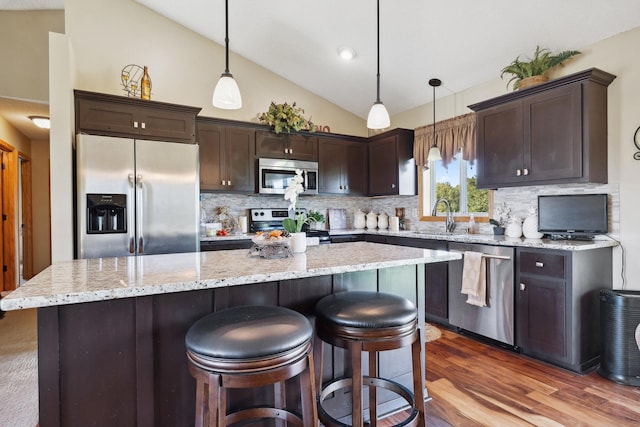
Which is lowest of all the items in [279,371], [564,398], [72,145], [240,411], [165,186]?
[564,398]

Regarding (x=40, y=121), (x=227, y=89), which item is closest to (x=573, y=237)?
(x=227, y=89)

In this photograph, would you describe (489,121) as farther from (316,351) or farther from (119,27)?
(119,27)

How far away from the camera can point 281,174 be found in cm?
422

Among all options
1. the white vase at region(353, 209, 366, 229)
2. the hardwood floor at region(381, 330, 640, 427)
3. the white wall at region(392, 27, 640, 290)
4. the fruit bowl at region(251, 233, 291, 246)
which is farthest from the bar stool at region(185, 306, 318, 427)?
the white vase at region(353, 209, 366, 229)

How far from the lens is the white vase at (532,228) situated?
310 cm

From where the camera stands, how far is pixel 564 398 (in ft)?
7.08

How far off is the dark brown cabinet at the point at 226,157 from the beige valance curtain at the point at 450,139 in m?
2.03

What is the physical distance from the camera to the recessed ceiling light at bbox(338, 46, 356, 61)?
366cm

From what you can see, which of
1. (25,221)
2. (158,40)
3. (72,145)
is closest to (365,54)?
(158,40)

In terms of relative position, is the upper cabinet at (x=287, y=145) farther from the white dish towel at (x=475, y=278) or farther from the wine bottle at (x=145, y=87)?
the white dish towel at (x=475, y=278)

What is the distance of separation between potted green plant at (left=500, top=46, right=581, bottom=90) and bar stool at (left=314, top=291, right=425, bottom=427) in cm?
249

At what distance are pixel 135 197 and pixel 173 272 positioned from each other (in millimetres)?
1910

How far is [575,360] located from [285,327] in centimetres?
240

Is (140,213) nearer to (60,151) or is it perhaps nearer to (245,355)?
(60,151)
